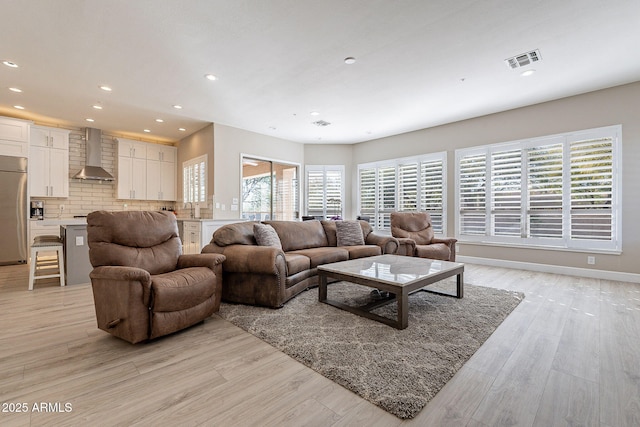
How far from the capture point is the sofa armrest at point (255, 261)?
9.45 ft

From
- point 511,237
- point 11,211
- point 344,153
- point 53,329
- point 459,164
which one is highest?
point 344,153

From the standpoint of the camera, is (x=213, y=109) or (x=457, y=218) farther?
(x=457, y=218)

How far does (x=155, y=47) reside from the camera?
3.20 meters

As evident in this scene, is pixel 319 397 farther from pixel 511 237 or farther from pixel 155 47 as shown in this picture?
pixel 511 237

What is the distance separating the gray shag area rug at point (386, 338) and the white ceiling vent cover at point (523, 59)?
2.84 meters

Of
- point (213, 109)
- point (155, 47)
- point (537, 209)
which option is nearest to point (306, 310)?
point (155, 47)

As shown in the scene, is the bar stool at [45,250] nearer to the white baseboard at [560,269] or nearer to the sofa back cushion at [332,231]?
the sofa back cushion at [332,231]

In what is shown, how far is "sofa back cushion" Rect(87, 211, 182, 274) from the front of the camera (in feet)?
7.84

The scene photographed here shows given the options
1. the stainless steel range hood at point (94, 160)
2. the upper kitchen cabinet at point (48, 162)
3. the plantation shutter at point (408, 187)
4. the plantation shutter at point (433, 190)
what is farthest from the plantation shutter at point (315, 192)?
the upper kitchen cabinet at point (48, 162)

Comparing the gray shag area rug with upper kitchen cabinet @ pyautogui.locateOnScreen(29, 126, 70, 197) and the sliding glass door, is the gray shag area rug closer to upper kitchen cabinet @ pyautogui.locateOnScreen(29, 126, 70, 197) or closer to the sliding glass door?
the sliding glass door

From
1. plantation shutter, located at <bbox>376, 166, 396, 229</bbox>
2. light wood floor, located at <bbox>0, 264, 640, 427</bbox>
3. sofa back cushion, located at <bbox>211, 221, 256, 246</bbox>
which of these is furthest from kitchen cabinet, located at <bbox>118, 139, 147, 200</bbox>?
plantation shutter, located at <bbox>376, 166, 396, 229</bbox>

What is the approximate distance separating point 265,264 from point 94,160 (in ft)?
19.8

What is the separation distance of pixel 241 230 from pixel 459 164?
15.4 feet

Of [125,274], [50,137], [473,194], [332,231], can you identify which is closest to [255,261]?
[125,274]
